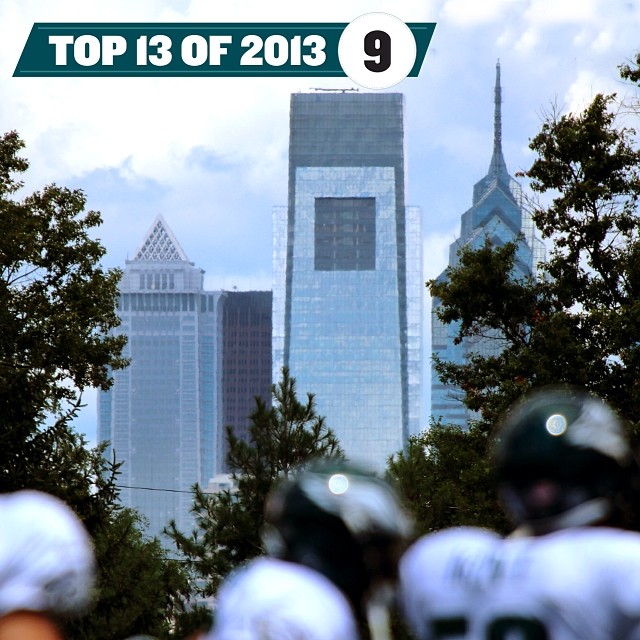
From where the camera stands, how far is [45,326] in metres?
26.0

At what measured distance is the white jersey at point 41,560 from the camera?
113 inches

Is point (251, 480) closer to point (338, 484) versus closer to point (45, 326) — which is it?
point (45, 326)

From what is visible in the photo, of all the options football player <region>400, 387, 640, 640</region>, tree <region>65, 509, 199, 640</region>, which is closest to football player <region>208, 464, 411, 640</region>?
football player <region>400, 387, 640, 640</region>

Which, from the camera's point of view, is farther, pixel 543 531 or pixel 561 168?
pixel 561 168

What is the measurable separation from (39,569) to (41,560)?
2 centimetres

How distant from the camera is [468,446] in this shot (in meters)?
25.6

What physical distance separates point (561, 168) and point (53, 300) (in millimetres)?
10824

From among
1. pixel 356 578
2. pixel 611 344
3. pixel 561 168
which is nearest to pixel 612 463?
pixel 356 578

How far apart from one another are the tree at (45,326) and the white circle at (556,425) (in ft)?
72.1

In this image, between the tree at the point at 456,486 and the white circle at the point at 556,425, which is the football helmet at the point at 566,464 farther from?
the tree at the point at 456,486

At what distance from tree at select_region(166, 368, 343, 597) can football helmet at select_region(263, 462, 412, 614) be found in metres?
18.8

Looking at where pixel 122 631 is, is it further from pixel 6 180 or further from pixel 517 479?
pixel 517 479

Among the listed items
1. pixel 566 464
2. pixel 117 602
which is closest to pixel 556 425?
pixel 566 464

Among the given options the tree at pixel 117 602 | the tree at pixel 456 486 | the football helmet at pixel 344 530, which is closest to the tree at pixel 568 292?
the tree at pixel 456 486
